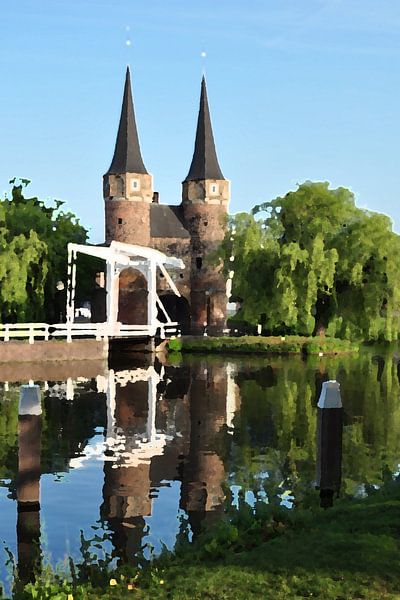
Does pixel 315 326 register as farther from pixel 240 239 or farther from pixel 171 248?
pixel 171 248

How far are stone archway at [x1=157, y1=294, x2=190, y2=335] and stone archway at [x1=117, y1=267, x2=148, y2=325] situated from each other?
11.3 ft

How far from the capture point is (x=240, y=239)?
43438 mm

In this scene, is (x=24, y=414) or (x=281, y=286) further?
(x=281, y=286)

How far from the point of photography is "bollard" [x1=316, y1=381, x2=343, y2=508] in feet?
34.3

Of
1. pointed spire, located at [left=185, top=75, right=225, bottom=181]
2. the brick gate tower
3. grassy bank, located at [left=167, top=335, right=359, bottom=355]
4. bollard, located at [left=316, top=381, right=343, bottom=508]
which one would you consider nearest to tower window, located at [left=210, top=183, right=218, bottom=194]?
the brick gate tower

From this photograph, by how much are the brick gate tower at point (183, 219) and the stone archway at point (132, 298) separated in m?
0.07

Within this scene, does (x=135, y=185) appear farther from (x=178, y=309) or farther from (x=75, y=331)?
(x=75, y=331)

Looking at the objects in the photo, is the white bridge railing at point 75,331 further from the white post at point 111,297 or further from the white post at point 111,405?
the white post at point 111,405

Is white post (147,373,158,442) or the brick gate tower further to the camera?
the brick gate tower

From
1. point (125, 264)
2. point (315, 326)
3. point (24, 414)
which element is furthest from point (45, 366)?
point (24, 414)

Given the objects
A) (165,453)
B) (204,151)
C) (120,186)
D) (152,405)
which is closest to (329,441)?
(165,453)

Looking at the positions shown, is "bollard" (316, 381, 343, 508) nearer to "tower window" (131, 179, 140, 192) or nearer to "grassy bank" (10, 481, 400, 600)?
"grassy bank" (10, 481, 400, 600)

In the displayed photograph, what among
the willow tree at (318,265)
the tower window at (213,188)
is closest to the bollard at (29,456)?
the willow tree at (318,265)

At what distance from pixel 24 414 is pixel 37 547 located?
1.93 metres
